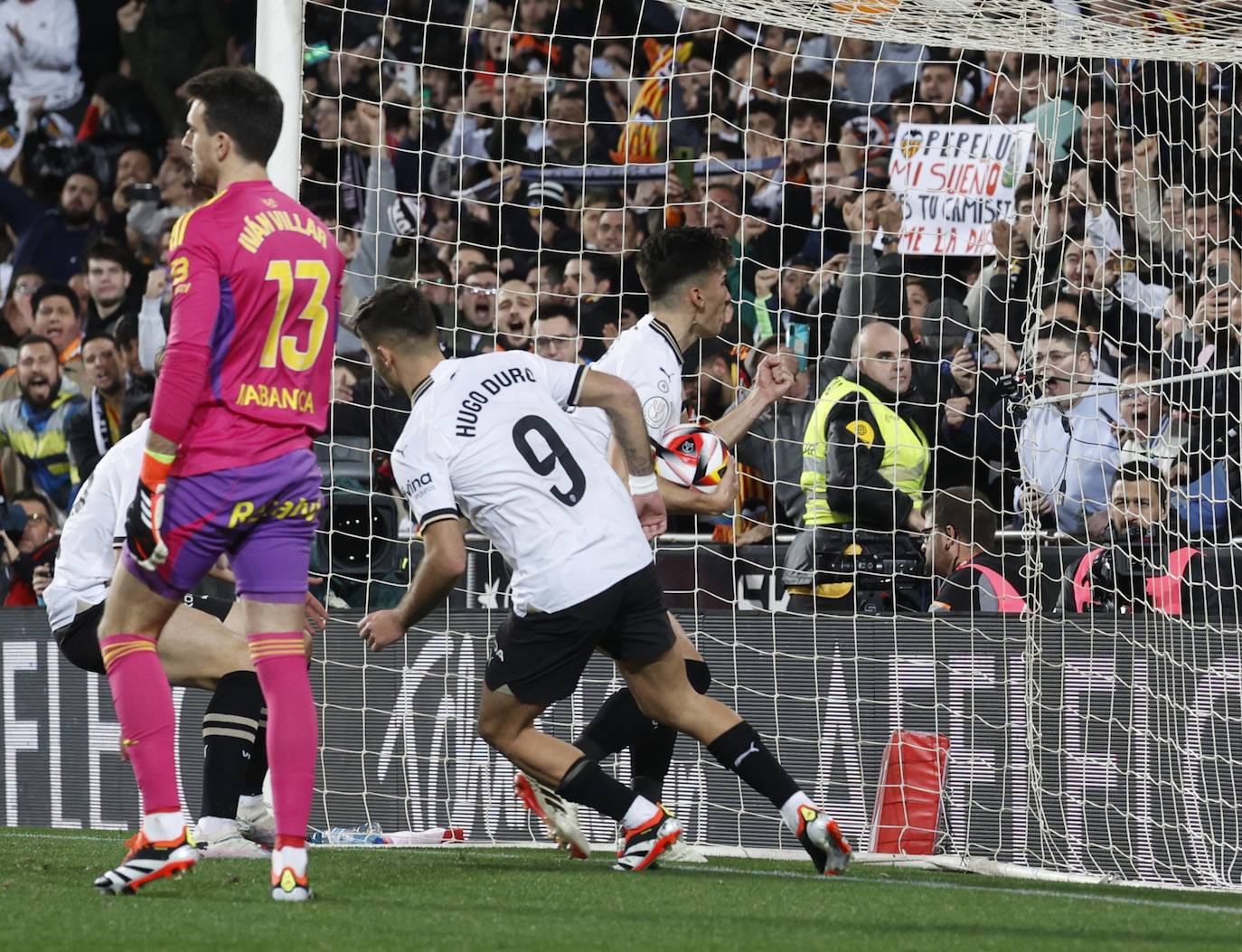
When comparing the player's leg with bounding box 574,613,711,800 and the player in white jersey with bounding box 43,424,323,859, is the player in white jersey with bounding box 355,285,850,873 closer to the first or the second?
the player's leg with bounding box 574,613,711,800

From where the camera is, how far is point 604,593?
532cm

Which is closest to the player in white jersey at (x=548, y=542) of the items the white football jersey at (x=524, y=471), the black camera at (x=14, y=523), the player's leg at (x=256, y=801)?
the white football jersey at (x=524, y=471)

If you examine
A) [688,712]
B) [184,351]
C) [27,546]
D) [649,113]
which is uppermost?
[649,113]

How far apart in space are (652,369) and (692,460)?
13.8 inches

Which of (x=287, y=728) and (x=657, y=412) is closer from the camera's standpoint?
(x=287, y=728)

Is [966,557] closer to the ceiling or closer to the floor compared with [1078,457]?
closer to the floor

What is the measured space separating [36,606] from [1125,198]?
5885 millimetres

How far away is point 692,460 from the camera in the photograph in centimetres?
607

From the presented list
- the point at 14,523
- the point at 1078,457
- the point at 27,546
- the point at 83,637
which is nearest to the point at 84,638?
the point at 83,637

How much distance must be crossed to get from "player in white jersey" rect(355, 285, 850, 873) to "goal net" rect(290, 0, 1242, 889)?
133 cm

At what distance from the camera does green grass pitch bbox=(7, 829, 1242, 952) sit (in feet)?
13.0

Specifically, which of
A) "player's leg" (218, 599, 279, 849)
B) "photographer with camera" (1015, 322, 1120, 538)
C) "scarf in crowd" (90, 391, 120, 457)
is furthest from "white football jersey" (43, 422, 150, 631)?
"scarf in crowd" (90, 391, 120, 457)

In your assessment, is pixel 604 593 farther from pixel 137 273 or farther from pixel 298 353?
pixel 137 273

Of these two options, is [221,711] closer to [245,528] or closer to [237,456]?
[245,528]
